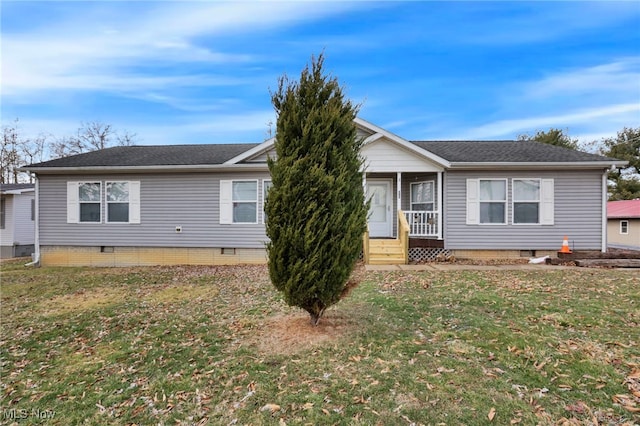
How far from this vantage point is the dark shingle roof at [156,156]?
35.3ft

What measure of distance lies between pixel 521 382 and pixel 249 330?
322 centimetres

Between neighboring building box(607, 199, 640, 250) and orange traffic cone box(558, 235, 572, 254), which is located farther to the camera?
neighboring building box(607, 199, 640, 250)

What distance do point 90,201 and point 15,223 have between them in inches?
266

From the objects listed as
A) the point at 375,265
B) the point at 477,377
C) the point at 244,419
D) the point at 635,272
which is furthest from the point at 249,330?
the point at 635,272

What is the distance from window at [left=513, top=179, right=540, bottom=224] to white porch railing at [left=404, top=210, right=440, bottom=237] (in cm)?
245

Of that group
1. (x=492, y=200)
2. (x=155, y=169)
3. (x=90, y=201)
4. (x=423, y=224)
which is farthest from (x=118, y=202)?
(x=492, y=200)

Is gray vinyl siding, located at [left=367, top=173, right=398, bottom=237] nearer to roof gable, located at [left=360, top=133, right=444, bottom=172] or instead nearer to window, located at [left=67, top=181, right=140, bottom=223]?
roof gable, located at [left=360, top=133, right=444, bottom=172]

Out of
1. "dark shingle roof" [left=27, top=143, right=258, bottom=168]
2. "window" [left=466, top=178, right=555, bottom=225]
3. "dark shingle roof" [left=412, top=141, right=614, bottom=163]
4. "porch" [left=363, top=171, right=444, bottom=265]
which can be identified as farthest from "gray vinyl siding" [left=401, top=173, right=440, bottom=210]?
"dark shingle roof" [left=27, top=143, right=258, bottom=168]

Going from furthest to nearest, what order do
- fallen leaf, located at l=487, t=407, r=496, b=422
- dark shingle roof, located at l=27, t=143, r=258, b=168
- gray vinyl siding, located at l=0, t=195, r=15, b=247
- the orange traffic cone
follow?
gray vinyl siding, located at l=0, t=195, r=15, b=247
dark shingle roof, located at l=27, t=143, r=258, b=168
the orange traffic cone
fallen leaf, located at l=487, t=407, r=496, b=422

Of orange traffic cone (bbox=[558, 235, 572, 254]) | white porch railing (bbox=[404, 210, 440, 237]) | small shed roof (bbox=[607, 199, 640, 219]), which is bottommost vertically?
orange traffic cone (bbox=[558, 235, 572, 254])

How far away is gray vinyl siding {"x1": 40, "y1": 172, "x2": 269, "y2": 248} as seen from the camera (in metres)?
10.8

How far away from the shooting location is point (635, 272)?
26.7ft

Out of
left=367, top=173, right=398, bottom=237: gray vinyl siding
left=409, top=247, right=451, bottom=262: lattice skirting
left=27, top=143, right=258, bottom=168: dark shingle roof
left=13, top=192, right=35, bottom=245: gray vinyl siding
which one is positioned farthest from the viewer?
left=13, top=192, right=35, bottom=245: gray vinyl siding

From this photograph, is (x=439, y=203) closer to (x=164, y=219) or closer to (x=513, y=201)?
(x=513, y=201)
